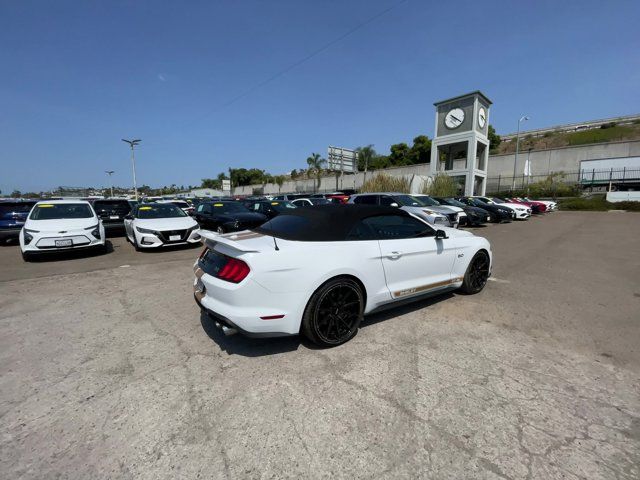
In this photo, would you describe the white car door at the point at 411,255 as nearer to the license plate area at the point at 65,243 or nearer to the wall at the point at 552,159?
the license plate area at the point at 65,243

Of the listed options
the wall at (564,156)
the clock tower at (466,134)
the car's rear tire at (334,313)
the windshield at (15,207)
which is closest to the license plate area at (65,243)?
the windshield at (15,207)

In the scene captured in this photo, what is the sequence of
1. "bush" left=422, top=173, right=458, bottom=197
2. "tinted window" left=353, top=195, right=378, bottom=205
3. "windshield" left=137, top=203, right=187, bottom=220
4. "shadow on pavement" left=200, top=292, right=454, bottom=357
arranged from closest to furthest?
"shadow on pavement" left=200, top=292, right=454, bottom=357 < "windshield" left=137, top=203, right=187, bottom=220 < "tinted window" left=353, top=195, right=378, bottom=205 < "bush" left=422, top=173, right=458, bottom=197

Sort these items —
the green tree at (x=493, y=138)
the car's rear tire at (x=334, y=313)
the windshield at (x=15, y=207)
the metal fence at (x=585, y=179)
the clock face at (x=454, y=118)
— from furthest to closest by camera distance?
the green tree at (x=493, y=138) < the metal fence at (x=585, y=179) < the clock face at (x=454, y=118) < the windshield at (x=15, y=207) < the car's rear tire at (x=334, y=313)

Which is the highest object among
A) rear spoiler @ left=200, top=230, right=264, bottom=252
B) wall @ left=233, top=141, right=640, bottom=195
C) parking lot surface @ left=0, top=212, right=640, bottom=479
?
wall @ left=233, top=141, right=640, bottom=195

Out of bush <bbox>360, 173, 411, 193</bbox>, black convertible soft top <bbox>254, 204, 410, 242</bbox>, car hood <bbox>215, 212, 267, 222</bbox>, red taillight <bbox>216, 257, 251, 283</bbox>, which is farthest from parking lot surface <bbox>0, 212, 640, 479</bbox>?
bush <bbox>360, 173, 411, 193</bbox>

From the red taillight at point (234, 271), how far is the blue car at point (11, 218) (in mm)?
10392

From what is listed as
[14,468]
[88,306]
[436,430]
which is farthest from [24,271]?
[436,430]

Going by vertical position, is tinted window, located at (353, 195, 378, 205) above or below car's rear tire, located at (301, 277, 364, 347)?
above

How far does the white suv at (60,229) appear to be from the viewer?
23.5 ft

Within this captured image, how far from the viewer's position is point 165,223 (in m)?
8.82

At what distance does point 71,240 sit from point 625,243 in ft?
53.0

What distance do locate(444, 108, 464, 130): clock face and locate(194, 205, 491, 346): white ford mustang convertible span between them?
34.8m

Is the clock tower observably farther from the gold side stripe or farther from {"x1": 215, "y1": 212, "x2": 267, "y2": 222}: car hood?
the gold side stripe

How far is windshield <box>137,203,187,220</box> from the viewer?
9.38 m
